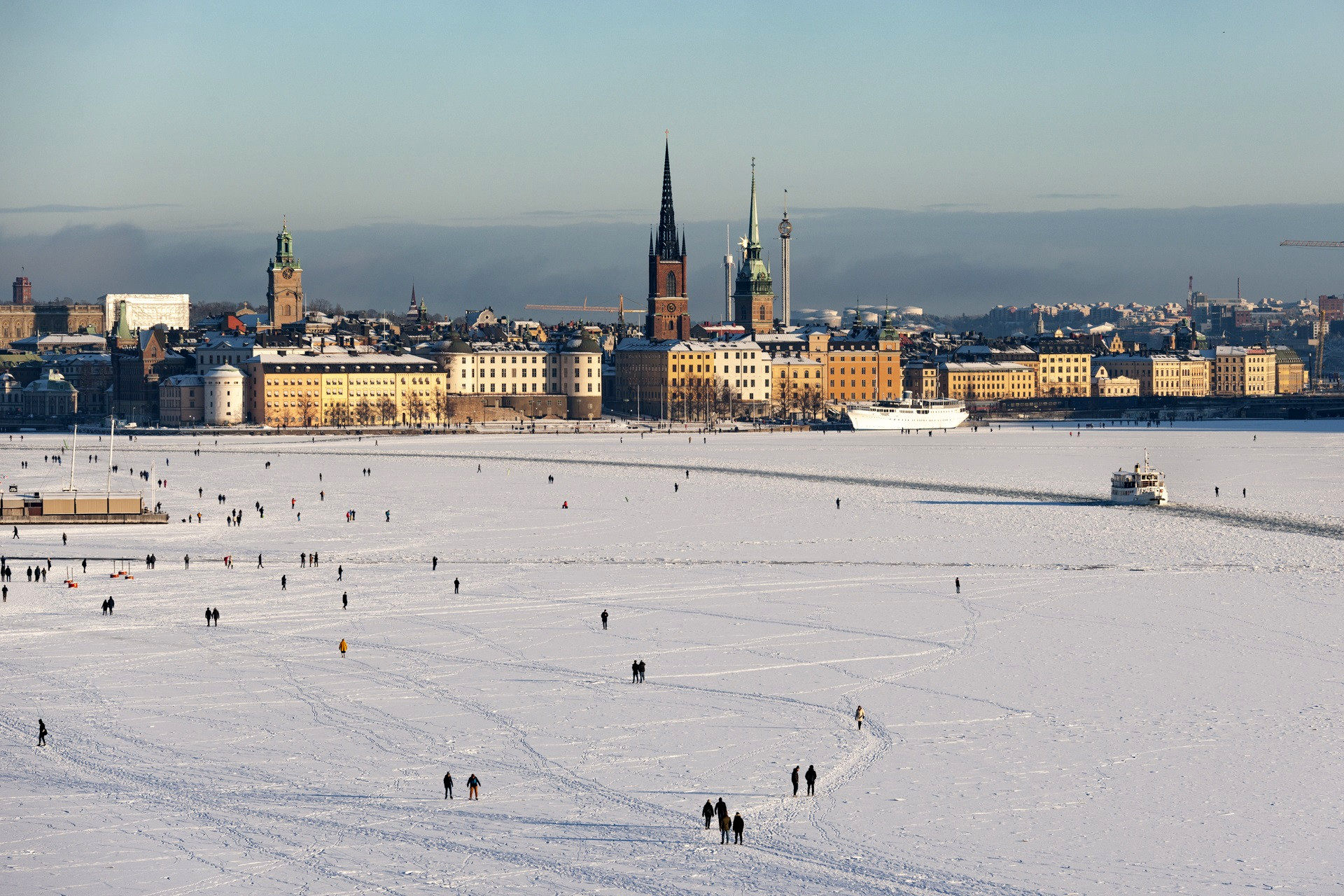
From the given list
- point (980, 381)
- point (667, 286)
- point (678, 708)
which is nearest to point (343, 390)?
point (667, 286)

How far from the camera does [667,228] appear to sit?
169 metres

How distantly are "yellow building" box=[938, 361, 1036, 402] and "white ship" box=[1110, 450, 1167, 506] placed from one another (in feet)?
386

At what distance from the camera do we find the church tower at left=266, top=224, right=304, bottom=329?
577 ft

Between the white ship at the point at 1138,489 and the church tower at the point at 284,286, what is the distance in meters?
129

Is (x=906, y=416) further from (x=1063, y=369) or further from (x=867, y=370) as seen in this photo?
(x=1063, y=369)

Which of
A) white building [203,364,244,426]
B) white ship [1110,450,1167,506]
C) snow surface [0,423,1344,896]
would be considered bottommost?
snow surface [0,423,1344,896]

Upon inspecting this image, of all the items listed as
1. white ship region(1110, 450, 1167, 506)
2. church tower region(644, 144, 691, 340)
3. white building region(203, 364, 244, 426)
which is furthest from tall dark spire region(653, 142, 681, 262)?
white ship region(1110, 450, 1167, 506)

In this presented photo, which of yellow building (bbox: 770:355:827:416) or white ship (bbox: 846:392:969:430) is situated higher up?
yellow building (bbox: 770:355:827:416)

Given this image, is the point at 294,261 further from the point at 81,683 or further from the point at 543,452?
the point at 81,683

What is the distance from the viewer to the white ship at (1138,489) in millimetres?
56969

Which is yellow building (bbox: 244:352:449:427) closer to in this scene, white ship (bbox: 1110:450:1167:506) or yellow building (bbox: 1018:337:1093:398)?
yellow building (bbox: 1018:337:1093:398)

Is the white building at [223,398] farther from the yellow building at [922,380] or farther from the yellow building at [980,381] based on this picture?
the yellow building at [980,381]

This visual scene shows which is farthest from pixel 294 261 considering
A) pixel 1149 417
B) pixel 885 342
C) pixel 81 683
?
pixel 81 683

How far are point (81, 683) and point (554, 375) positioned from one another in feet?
410
